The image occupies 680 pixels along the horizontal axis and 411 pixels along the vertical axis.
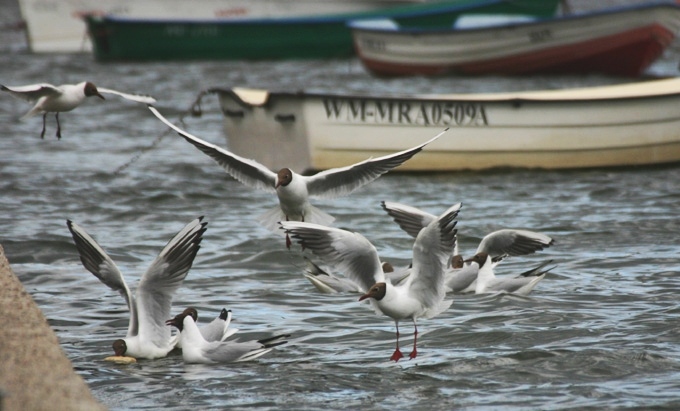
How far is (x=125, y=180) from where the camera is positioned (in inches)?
583

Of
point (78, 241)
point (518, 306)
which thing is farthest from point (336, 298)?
point (78, 241)

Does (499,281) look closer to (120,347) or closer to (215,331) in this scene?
(215,331)

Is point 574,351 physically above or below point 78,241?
below

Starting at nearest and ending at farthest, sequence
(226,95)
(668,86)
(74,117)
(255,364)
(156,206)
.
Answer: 1. (255,364)
2. (156,206)
3. (226,95)
4. (668,86)
5. (74,117)

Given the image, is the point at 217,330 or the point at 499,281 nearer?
the point at 217,330

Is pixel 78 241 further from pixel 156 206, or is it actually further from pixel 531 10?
pixel 531 10

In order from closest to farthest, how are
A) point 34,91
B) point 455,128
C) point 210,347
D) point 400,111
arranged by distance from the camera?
point 210,347
point 34,91
point 400,111
point 455,128

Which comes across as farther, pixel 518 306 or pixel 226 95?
pixel 226 95

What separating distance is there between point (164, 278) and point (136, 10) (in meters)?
26.6

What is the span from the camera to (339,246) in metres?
7.38

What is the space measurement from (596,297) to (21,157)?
31.2 ft

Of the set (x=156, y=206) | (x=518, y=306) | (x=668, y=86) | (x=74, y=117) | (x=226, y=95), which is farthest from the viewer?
(x=74, y=117)

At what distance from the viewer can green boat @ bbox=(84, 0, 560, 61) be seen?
96.7ft

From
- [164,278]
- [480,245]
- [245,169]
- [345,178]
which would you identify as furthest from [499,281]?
[164,278]
